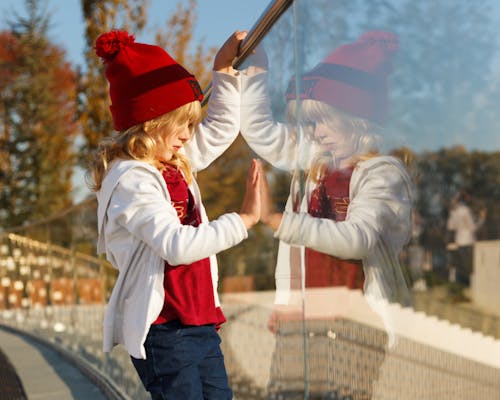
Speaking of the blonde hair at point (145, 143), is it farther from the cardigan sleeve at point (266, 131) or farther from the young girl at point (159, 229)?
the cardigan sleeve at point (266, 131)

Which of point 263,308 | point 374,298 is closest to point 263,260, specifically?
point 263,308

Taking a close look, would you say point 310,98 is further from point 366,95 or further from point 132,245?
point 132,245

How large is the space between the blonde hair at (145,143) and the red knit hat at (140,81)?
0.7 inches

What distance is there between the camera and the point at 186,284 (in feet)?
6.46

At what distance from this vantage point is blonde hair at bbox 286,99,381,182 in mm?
1389

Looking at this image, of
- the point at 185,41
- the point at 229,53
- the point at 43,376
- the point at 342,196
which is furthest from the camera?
the point at 185,41

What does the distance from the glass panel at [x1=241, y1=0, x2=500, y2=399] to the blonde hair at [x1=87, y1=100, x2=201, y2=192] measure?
0.65ft

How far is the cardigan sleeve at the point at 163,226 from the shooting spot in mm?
Answer: 1831

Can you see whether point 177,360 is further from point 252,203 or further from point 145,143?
point 145,143

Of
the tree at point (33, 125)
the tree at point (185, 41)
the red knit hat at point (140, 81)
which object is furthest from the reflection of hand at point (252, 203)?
the tree at point (33, 125)

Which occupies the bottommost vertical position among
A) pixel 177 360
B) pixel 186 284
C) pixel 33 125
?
pixel 177 360

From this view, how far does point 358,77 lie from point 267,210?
57cm

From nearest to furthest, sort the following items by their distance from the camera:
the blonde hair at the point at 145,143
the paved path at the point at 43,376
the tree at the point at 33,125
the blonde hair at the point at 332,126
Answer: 1. the blonde hair at the point at 332,126
2. the blonde hair at the point at 145,143
3. the paved path at the point at 43,376
4. the tree at the point at 33,125

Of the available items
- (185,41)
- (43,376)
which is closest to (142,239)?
(43,376)
